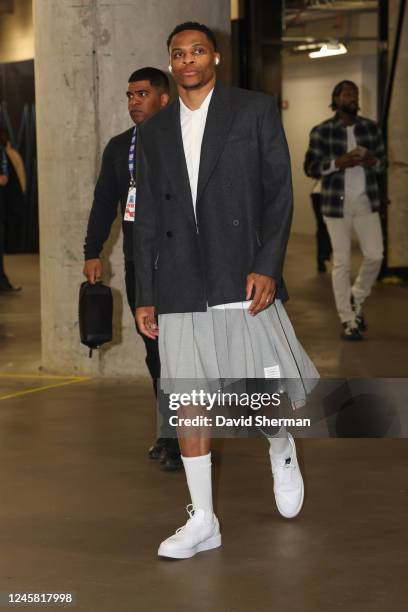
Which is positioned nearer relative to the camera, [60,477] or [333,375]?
[60,477]

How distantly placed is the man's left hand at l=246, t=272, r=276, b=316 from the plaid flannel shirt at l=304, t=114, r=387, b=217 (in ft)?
17.5

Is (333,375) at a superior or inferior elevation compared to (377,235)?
inferior

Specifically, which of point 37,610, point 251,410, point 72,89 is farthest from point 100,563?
point 72,89

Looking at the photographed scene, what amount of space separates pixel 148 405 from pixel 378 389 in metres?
1.54

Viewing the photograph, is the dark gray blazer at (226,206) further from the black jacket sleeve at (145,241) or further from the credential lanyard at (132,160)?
the credential lanyard at (132,160)

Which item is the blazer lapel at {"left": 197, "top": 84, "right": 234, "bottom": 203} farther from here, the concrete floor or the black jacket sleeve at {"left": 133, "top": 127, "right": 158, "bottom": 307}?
the concrete floor

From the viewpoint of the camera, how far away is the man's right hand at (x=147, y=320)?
475cm

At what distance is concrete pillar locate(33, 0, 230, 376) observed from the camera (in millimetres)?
8195

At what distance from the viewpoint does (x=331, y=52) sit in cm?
2247

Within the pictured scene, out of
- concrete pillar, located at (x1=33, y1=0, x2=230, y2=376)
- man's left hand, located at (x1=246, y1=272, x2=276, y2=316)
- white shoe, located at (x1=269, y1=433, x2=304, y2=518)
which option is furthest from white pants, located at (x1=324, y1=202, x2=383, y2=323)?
man's left hand, located at (x1=246, y1=272, x2=276, y2=316)

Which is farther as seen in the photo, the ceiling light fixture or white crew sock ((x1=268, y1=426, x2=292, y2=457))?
the ceiling light fixture

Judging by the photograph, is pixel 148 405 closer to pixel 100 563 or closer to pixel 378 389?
pixel 378 389

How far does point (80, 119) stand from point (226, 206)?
3.93 metres

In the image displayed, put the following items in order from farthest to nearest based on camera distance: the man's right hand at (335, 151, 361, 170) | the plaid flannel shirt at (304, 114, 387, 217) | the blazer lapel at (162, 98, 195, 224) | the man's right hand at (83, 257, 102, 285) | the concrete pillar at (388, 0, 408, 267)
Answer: the concrete pillar at (388, 0, 408, 267), the plaid flannel shirt at (304, 114, 387, 217), the man's right hand at (335, 151, 361, 170), the man's right hand at (83, 257, 102, 285), the blazer lapel at (162, 98, 195, 224)
